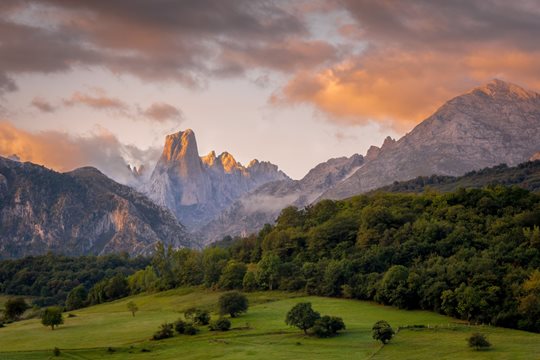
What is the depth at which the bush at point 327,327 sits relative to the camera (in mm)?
103688

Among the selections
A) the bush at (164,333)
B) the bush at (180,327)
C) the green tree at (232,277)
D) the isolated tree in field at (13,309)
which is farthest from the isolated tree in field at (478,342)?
the isolated tree in field at (13,309)

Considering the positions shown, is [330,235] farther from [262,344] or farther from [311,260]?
[262,344]

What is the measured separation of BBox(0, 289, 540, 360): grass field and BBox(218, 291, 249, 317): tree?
2.82 m

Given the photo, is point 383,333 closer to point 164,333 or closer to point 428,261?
point 164,333

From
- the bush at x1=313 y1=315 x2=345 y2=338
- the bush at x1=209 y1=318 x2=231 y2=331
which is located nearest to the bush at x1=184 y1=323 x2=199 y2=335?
the bush at x1=209 y1=318 x2=231 y2=331

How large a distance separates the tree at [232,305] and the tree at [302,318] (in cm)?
2295

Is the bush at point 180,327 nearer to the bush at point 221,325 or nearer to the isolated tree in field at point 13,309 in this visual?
the bush at point 221,325

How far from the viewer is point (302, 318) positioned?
348 feet

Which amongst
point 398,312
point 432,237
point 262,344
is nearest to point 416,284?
point 398,312

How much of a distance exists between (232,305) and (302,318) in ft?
89.1

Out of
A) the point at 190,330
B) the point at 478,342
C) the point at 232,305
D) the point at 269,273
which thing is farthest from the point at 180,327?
the point at 269,273

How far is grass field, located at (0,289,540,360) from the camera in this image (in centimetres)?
8844

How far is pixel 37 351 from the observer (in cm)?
9938

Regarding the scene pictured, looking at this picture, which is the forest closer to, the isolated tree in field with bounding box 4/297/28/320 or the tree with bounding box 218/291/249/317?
the tree with bounding box 218/291/249/317
